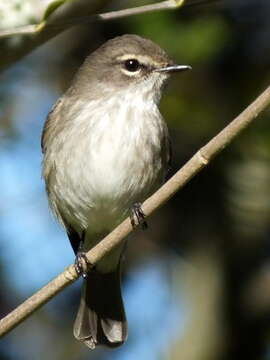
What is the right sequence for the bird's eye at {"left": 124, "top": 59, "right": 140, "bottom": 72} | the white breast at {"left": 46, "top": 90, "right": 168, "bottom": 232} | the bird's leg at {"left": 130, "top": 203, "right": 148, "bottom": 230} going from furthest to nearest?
the bird's eye at {"left": 124, "top": 59, "right": 140, "bottom": 72}, the white breast at {"left": 46, "top": 90, "right": 168, "bottom": 232}, the bird's leg at {"left": 130, "top": 203, "right": 148, "bottom": 230}

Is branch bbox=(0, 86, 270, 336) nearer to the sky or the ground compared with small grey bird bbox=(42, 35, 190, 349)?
nearer to the sky

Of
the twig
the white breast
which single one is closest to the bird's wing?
the white breast

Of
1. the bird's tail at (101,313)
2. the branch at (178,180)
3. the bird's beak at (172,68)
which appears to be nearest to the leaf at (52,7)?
the branch at (178,180)

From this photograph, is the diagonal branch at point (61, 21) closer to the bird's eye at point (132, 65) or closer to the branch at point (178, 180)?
the branch at point (178, 180)

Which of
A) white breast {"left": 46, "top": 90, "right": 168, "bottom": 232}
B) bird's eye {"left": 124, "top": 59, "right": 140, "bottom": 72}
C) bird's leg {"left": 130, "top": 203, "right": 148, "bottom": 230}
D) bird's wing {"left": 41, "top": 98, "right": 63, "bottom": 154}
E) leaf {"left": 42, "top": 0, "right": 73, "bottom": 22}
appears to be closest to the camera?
leaf {"left": 42, "top": 0, "right": 73, "bottom": 22}

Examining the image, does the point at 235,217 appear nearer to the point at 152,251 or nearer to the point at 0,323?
the point at 152,251

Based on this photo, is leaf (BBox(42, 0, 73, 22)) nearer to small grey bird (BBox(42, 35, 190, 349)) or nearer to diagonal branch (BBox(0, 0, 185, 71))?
diagonal branch (BBox(0, 0, 185, 71))

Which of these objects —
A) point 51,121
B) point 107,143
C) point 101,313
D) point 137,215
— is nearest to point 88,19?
point 137,215
